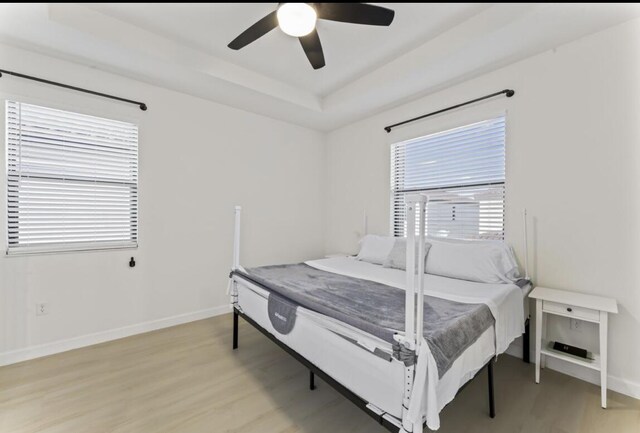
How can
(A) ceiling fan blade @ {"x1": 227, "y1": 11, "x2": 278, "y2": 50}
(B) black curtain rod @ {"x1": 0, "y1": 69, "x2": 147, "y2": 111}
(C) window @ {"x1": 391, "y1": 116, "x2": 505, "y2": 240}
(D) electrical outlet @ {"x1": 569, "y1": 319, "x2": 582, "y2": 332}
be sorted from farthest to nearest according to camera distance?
(C) window @ {"x1": 391, "y1": 116, "x2": 505, "y2": 240} → (B) black curtain rod @ {"x1": 0, "y1": 69, "x2": 147, "y2": 111} → (D) electrical outlet @ {"x1": 569, "y1": 319, "x2": 582, "y2": 332} → (A) ceiling fan blade @ {"x1": 227, "y1": 11, "x2": 278, "y2": 50}

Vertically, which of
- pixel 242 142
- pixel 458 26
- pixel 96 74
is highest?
pixel 458 26

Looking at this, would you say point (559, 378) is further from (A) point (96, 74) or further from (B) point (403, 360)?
(A) point (96, 74)

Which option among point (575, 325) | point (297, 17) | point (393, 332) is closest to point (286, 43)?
point (297, 17)

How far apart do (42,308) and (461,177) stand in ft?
14.0

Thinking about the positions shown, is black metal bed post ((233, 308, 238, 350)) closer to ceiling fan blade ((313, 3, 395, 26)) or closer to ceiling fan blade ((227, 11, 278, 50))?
ceiling fan blade ((227, 11, 278, 50))

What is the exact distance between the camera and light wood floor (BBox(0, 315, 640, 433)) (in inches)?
68.6

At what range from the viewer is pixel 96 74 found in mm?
2807

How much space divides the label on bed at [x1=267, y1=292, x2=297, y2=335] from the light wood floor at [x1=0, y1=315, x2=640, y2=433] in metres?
0.50

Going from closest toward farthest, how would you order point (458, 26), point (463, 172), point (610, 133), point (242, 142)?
1. point (610, 133)
2. point (458, 26)
3. point (463, 172)
4. point (242, 142)

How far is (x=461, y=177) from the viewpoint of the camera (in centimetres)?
309

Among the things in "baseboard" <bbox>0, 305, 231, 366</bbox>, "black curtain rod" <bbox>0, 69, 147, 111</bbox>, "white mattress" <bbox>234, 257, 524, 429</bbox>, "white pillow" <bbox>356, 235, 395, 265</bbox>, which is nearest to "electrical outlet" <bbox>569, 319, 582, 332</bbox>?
"white mattress" <bbox>234, 257, 524, 429</bbox>

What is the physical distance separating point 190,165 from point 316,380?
2706 millimetres

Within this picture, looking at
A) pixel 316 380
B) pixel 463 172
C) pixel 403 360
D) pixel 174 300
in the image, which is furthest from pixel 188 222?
pixel 463 172

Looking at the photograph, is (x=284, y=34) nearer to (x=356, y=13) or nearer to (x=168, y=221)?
(x=356, y=13)
